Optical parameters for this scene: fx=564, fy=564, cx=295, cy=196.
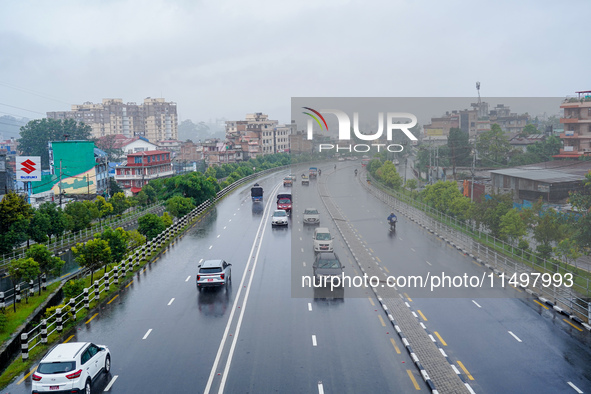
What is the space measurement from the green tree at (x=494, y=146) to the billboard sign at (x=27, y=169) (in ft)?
236

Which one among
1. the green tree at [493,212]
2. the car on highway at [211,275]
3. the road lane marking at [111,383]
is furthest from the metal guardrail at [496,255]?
the road lane marking at [111,383]

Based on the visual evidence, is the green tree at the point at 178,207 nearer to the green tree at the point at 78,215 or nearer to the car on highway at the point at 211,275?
the green tree at the point at 78,215

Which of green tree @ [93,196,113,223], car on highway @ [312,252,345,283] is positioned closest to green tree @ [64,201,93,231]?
green tree @ [93,196,113,223]

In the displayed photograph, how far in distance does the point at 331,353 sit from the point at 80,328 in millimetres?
10627

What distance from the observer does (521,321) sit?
23.6m

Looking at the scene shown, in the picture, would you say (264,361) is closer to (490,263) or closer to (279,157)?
(490,263)

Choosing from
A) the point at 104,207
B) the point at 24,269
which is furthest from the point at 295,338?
the point at 104,207

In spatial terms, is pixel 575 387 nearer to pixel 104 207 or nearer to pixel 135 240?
pixel 135 240

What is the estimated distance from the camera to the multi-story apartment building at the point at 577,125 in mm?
81500

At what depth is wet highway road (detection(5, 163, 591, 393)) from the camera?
17.7 metres

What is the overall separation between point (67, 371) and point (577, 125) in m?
83.2

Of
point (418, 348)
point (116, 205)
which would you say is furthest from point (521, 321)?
point (116, 205)

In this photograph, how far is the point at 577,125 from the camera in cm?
8250

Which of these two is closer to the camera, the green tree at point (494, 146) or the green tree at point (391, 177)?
the green tree at point (391, 177)
